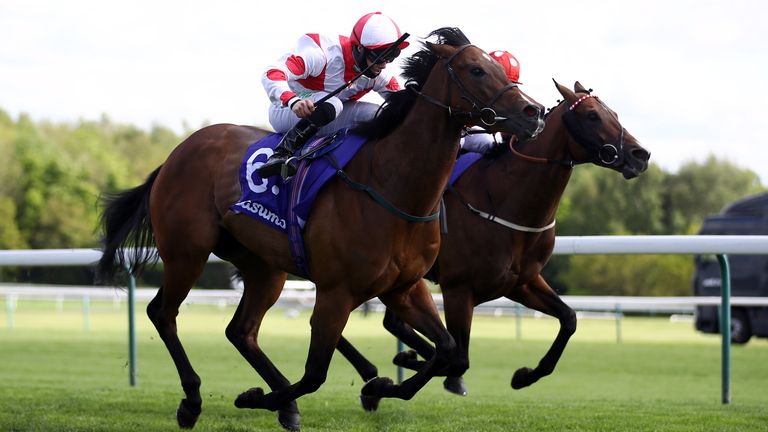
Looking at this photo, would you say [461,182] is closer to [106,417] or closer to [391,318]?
[391,318]

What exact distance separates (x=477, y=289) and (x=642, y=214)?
2305 centimetres

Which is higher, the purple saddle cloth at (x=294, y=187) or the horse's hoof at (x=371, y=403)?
the purple saddle cloth at (x=294, y=187)

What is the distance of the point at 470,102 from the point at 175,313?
2.07 meters

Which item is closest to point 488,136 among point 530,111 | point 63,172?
point 530,111

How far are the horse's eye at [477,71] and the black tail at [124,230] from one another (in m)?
2.19

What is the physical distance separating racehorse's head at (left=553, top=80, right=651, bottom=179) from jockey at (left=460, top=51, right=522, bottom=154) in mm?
306

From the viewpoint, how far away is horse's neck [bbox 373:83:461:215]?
443 centimetres

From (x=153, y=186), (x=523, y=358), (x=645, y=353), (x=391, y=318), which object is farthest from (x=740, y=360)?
(x=153, y=186)

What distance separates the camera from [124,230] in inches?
233

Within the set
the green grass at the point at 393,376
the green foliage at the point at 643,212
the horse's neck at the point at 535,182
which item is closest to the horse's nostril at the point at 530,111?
the horse's neck at the point at 535,182

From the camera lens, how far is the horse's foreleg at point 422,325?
460 centimetres

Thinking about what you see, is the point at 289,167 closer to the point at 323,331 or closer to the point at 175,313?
the point at 323,331

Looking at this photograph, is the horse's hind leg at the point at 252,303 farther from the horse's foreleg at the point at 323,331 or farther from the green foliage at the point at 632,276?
the green foliage at the point at 632,276

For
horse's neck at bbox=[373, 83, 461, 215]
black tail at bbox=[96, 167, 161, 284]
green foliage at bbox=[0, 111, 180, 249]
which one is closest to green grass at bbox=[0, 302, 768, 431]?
black tail at bbox=[96, 167, 161, 284]
